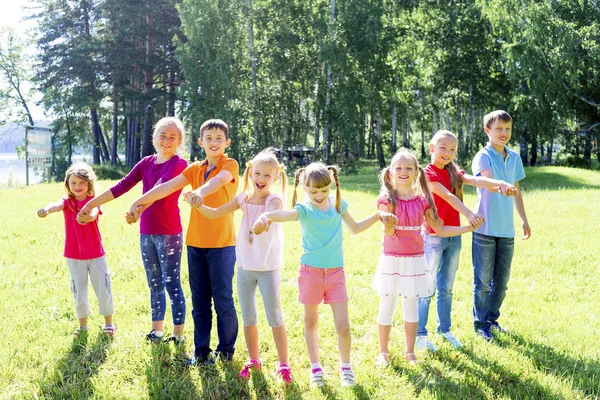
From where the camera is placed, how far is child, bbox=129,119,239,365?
4074mm

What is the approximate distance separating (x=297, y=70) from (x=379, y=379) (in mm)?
22806

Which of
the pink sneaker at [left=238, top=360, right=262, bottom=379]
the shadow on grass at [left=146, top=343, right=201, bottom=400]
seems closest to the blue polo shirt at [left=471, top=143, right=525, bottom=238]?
the pink sneaker at [left=238, top=360, right=262, bottom=379]

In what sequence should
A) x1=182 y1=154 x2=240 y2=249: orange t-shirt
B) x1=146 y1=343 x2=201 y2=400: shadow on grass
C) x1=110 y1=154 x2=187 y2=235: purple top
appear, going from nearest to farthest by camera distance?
x1=146 y1=343 x2=201 y2=400: shadow on grass, x1=182 y1=154 x2=240 y2=249: orange t-shirt, x1=110 y1=154 x2=187 y2=235: purple top

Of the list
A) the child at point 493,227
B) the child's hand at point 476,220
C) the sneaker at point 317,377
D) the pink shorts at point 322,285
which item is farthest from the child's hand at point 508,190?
the sneaker at point 317,377

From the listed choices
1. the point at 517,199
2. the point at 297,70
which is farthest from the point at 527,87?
the point at 517,199

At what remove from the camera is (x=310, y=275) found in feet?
12.5

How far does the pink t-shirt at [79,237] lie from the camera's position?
4.72m

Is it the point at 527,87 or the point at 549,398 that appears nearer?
the point at 549,398

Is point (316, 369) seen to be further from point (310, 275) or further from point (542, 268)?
point (542, 268)

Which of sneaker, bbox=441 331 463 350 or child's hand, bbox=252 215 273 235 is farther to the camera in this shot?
sneaker, bbox=441 331 463 350

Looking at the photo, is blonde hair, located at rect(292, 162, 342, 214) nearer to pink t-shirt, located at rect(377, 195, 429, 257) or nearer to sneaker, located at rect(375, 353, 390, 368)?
pink t-shirt, located at rect(377, 195, 429, 257)

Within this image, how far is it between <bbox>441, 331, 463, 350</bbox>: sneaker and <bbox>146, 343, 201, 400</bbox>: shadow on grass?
216 centimetres

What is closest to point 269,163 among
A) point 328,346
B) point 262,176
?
point 262,176

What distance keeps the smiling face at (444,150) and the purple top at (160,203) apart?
6.76 feet
